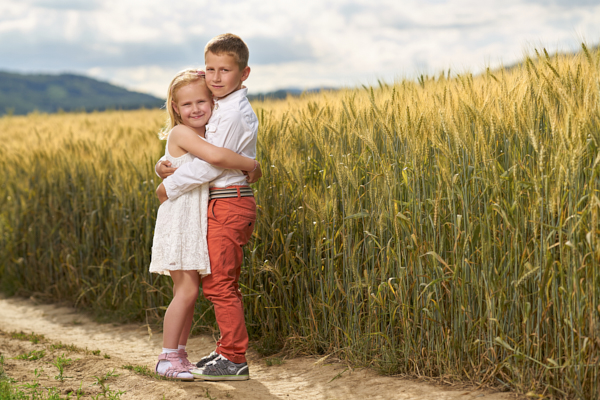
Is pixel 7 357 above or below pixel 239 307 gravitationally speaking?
below

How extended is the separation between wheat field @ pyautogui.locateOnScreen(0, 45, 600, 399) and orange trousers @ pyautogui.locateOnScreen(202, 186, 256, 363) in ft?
1.68

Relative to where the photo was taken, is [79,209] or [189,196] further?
[79,209]

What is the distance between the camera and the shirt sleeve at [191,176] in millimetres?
2756

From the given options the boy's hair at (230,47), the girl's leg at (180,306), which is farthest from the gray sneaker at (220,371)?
the boy's hair at (230,47)

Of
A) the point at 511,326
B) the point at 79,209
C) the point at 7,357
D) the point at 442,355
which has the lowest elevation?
the point at 7,357

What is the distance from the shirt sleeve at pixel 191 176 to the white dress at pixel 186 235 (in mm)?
69

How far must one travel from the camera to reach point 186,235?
2.83 m

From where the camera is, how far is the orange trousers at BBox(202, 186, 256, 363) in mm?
2812

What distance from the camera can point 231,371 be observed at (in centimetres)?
288

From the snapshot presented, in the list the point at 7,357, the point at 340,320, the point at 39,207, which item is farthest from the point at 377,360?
the point at 39,207

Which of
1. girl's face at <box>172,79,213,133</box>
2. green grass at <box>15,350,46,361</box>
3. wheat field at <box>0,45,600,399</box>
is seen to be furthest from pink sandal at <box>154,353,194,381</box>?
girl's face at <box>172,79,213,133</box>

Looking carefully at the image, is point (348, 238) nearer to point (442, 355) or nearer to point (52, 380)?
point (442, 355)

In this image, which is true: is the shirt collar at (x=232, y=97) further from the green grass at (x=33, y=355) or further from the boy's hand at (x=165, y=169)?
the green grass at (x=33, y=355)

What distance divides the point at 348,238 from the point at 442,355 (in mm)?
783
